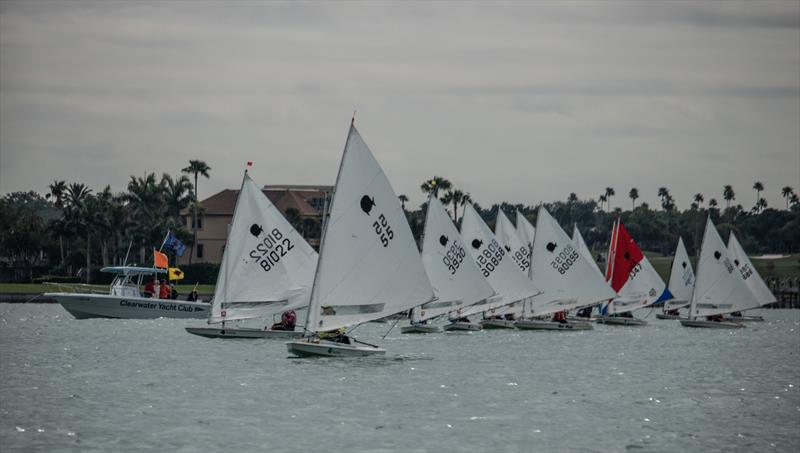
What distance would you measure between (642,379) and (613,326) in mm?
46840

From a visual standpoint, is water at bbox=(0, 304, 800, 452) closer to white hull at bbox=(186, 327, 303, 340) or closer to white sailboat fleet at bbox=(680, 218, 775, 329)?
white hull at bbox=(186, 327, 303, 340)

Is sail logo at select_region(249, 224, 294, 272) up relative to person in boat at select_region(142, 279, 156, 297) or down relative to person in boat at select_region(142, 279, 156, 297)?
up

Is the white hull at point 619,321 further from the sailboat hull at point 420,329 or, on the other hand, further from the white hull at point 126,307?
the white hull at point 126,307

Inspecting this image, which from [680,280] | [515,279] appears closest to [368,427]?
[515,279]

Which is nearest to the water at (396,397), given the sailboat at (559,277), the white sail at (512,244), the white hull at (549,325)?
the white hull at (549,325)

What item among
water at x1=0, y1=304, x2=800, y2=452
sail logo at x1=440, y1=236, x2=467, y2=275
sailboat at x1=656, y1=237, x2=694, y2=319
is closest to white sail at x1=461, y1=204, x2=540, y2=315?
sail logo at x1=440, y1=236, x2=467, y2=275

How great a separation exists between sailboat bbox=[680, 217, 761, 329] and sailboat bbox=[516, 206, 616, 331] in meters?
11.6

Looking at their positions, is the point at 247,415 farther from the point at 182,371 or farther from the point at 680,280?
the point at 680,280

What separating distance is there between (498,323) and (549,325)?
3.34 meters

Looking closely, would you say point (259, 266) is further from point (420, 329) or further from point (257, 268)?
point (420, 329)

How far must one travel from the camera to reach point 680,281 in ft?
382

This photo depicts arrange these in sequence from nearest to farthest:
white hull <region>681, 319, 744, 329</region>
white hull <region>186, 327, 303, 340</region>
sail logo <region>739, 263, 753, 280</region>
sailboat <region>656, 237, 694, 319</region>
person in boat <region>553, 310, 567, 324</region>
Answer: white hull <region>186, 327, 303, 340</region> < person in boat <region>553, 310, 567, 324</region> < white hull <region>681, 319, 744, 329</region> < sail logo <region>739, 263, 753, 280</region> < sailboat <region>656, 237, 694, 319</region>

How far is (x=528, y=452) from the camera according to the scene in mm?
34062

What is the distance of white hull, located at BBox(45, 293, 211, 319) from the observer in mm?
91250
